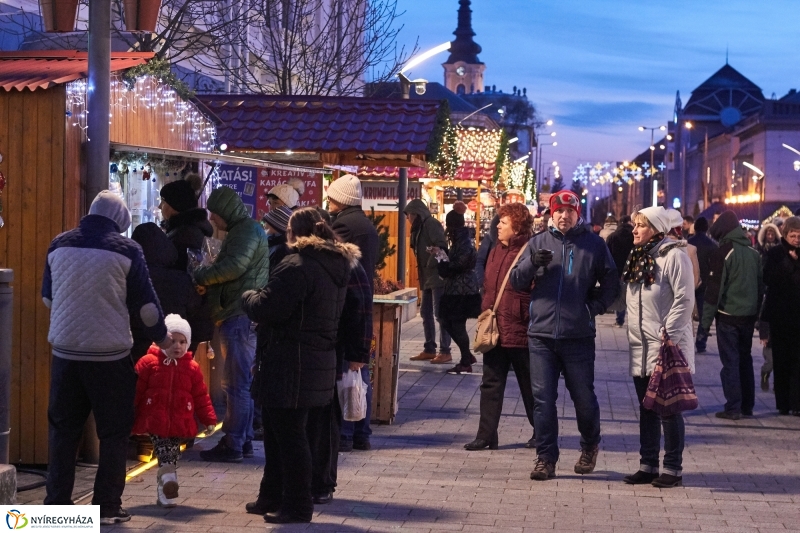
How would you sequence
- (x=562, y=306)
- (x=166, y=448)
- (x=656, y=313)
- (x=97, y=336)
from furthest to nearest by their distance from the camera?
(x=562, y=306), (x=656, y=313), (x=166, y=448), (x=97, y=336)

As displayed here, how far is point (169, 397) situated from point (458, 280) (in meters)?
6.82

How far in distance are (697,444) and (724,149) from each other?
9769 centimetres

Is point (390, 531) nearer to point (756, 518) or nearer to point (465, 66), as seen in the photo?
point (756, 518)

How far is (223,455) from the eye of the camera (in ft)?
27.7

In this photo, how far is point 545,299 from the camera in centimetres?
812

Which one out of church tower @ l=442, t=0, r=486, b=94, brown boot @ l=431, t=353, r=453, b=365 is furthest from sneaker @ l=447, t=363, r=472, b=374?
church tower @ l=442, t=0, r=486, b=94

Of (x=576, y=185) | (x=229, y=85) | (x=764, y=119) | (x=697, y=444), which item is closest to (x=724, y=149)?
(x=764, y=119)

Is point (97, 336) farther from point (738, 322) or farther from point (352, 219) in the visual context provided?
point (738, 322)

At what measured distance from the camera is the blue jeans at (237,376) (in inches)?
332

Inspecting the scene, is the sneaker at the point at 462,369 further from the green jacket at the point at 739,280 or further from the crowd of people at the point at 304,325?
the crowd of people at the point at 304,325

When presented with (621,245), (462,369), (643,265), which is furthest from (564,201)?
(621,245)

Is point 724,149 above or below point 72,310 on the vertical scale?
above

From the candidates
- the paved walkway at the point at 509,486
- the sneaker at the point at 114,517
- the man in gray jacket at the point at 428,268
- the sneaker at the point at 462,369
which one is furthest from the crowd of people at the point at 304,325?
the man in gray jacket at the point at 428,268

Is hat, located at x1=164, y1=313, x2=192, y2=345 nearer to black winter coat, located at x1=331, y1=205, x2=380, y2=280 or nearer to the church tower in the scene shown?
black winter coat, located at x1=331, y1=205, x2=380, y2=280
